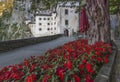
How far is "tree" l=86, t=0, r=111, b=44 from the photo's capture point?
943 centimetres

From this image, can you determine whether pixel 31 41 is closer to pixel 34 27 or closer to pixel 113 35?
pixel 113 35

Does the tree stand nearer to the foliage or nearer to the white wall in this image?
the foliage

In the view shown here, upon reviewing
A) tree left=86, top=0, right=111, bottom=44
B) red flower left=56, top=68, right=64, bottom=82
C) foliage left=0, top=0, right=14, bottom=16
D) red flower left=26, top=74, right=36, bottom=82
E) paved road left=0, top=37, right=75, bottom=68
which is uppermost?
foliage left=0, top=0, right=14, bottom=16

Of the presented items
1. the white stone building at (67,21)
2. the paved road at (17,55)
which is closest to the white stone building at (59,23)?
the white stone building at (67,21)

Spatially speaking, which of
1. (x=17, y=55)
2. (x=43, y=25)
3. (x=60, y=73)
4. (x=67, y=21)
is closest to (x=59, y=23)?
(x=67, y=21)

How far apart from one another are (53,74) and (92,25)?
600 cm

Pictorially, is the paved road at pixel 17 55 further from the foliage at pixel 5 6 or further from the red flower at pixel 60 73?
the foliage at pixel 5 6

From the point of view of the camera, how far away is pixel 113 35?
25.7m

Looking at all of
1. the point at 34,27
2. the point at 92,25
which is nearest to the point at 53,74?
the point at 92,25

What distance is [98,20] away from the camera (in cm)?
959

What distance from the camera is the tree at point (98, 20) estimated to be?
9430mm

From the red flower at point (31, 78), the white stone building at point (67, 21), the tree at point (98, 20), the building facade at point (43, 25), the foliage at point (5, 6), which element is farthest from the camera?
the building facade at point (43, 25)

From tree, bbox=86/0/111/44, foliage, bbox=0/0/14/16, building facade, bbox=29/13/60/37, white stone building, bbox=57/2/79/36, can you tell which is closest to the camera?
tree, bbox=86/0/111/44

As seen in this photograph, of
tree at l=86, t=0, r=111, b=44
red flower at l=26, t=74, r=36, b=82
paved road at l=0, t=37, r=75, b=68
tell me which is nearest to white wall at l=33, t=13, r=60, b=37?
paved road at l=0, t=37, r=75, b=68
